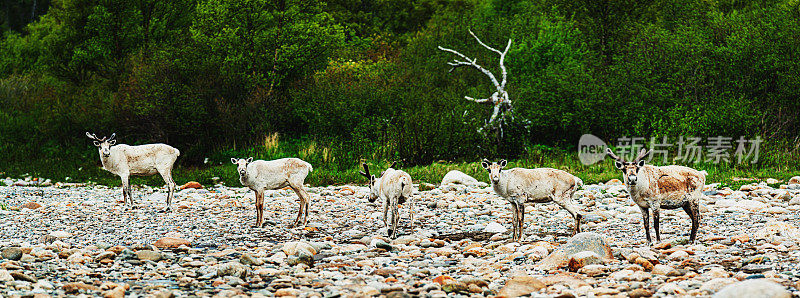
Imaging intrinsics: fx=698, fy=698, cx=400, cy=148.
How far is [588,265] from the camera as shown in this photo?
7.59 m

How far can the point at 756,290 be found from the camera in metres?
5.34

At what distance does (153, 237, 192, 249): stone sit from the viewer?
381 inches

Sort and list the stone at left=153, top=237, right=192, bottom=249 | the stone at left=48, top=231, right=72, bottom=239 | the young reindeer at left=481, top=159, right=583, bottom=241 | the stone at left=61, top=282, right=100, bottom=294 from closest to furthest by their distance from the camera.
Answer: the stone at left=61, top=282, right=100, bottom=294, the stone at left=153, top=237, right=192, bottom=249, the young reindeer at left=481, top=159, right=583, bottom=241, the stone at left=48, top=231, right=72, bottom=239

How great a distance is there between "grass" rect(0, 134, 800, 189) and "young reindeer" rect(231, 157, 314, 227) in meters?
6.82

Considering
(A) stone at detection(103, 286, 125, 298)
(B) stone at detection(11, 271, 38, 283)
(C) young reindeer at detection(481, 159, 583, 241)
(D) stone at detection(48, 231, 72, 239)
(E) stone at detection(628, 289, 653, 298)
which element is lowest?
(D) stone at detection(48, 231, 72, 239)

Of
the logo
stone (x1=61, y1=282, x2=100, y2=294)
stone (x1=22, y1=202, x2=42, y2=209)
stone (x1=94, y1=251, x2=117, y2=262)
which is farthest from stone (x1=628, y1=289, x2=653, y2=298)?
the logo

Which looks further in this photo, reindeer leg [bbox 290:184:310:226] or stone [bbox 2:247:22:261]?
reindeer leg [bbox 290:184:310:226]

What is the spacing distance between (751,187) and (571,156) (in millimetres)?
7902

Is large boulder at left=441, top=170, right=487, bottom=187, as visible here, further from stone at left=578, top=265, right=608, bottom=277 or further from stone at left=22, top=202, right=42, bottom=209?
stone at left=578, top=265, right=608, bottom=277

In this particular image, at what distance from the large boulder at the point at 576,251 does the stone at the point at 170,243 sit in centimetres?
497

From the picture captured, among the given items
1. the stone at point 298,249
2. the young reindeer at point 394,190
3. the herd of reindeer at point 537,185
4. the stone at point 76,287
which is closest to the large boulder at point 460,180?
the herd of reindeer at point 537,185

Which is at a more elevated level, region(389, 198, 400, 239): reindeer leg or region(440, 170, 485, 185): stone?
region(389, 198, 400, 239): reindeer leg

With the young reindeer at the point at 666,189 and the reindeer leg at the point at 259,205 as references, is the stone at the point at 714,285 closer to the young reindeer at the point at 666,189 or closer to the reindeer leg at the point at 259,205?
the young reindeer at the point at 666,189

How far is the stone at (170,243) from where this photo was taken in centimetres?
967
